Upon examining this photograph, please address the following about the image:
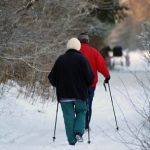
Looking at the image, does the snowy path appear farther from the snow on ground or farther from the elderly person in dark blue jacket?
the elderly person in dark blue jacket

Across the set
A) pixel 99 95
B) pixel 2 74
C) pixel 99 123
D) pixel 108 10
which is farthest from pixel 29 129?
pixel 108 10

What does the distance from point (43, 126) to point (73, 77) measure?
325cm

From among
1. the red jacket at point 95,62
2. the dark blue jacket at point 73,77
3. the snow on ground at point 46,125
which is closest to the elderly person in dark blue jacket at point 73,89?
the dark blue jacket at point 73,77

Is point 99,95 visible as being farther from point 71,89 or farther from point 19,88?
point 71,89

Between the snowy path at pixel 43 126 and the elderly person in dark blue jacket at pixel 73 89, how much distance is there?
1.04ft

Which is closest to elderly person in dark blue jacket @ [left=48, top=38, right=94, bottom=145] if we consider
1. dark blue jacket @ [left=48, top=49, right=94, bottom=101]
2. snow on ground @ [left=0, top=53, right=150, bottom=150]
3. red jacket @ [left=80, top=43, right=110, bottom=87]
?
dark blue jacket @ [left=48, top=49, right=94, bottom=101]

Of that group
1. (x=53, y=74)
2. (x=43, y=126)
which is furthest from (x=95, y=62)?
(x=43, y=126)

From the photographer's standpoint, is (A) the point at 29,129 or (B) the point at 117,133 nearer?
(B) the point at 117,133

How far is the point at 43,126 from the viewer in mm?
14797

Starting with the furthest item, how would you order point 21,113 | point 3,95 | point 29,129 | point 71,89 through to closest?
point 3,95 < point 21,113 < point 29,129 < point 71,89

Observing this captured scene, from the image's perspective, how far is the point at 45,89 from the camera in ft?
64.1

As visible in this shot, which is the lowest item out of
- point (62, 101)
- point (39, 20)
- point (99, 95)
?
point (99, 95)

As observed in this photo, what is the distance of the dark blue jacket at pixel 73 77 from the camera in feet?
38.7

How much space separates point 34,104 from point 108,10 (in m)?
12.3
